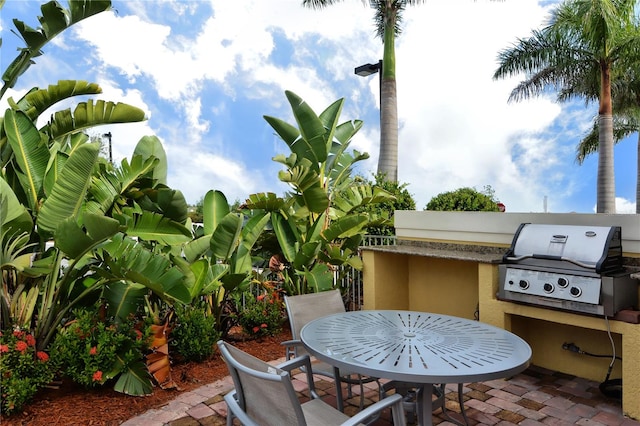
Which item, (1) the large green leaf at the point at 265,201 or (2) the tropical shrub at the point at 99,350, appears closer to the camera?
(2) the tropical shrub at the point at 99,350

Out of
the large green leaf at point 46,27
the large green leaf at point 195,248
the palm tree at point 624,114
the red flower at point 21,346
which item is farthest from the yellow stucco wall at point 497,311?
the palm tree at point 624,114

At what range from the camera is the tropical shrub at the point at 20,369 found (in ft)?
10.4

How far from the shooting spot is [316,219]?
5.92 metres

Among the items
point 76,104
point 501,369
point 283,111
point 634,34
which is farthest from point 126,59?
point 634,34

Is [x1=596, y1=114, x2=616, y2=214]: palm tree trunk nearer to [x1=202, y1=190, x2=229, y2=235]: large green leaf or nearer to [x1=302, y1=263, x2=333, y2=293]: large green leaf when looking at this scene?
[x1=302, y1=263, x2=333, y2=293]: large green leaf

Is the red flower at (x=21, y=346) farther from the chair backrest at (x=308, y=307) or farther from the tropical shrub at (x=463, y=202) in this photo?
the tropical shrub at (x=463, y=202)

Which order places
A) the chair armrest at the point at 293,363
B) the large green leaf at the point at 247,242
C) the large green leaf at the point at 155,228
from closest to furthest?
the chair armrest at the point at 293,363
the large green leaf at the point at 155,228
the large green leaf at the point at 247,242

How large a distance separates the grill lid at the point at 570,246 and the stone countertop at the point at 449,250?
0.26 m

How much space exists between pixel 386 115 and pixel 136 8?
7.59m

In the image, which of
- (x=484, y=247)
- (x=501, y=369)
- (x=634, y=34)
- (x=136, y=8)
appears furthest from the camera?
(x=634, y=34)

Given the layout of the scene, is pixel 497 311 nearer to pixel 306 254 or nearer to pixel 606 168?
pixel 306 254

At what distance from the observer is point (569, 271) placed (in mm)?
3568

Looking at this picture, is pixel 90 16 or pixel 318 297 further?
pixel 90 16

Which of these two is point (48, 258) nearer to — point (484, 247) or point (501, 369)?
point (501, 369)
